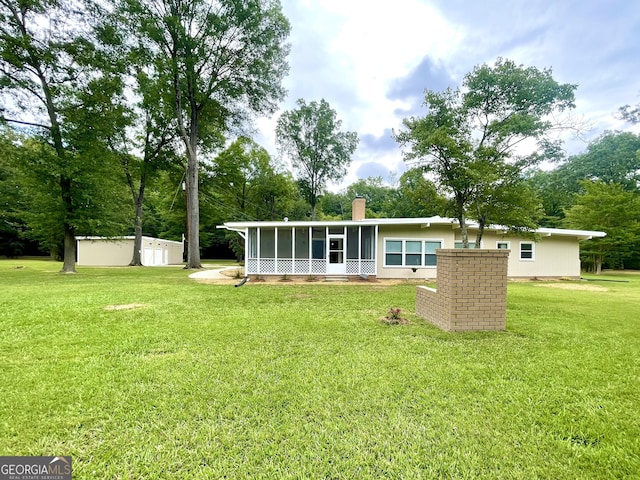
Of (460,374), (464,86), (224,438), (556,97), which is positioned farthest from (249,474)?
(556,97)

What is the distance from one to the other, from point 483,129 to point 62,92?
72.2 ft

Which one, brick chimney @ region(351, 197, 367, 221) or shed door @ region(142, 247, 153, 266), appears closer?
brick chimney @ region(351, 197, 367, 221)

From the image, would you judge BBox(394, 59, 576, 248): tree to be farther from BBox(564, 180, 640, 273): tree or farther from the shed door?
the shed door

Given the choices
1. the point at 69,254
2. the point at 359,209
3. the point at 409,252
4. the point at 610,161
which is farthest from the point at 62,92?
the point at 610,161

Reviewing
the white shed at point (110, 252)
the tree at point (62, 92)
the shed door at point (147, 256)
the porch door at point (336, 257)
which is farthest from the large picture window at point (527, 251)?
the white shed at point (110, 252)

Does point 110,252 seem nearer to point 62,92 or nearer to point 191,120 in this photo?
point 191,120

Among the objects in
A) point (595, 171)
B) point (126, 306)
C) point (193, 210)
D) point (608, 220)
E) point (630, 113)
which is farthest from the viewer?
point (595, 171)

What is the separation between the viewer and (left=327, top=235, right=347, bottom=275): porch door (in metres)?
13.6

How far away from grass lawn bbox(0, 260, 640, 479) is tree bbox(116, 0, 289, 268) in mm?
15363

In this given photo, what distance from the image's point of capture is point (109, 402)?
99.3 inches

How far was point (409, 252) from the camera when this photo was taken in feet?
46.0

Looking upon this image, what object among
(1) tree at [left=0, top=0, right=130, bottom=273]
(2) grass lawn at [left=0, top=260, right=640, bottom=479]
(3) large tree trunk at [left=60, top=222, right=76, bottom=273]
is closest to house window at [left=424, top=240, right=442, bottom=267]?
(2) grass lawn at [left=0, top=260, right=640, bottom=479]

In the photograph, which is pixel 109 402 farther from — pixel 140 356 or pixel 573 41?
pixel 573 41

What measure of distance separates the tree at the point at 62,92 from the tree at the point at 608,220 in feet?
96.2
